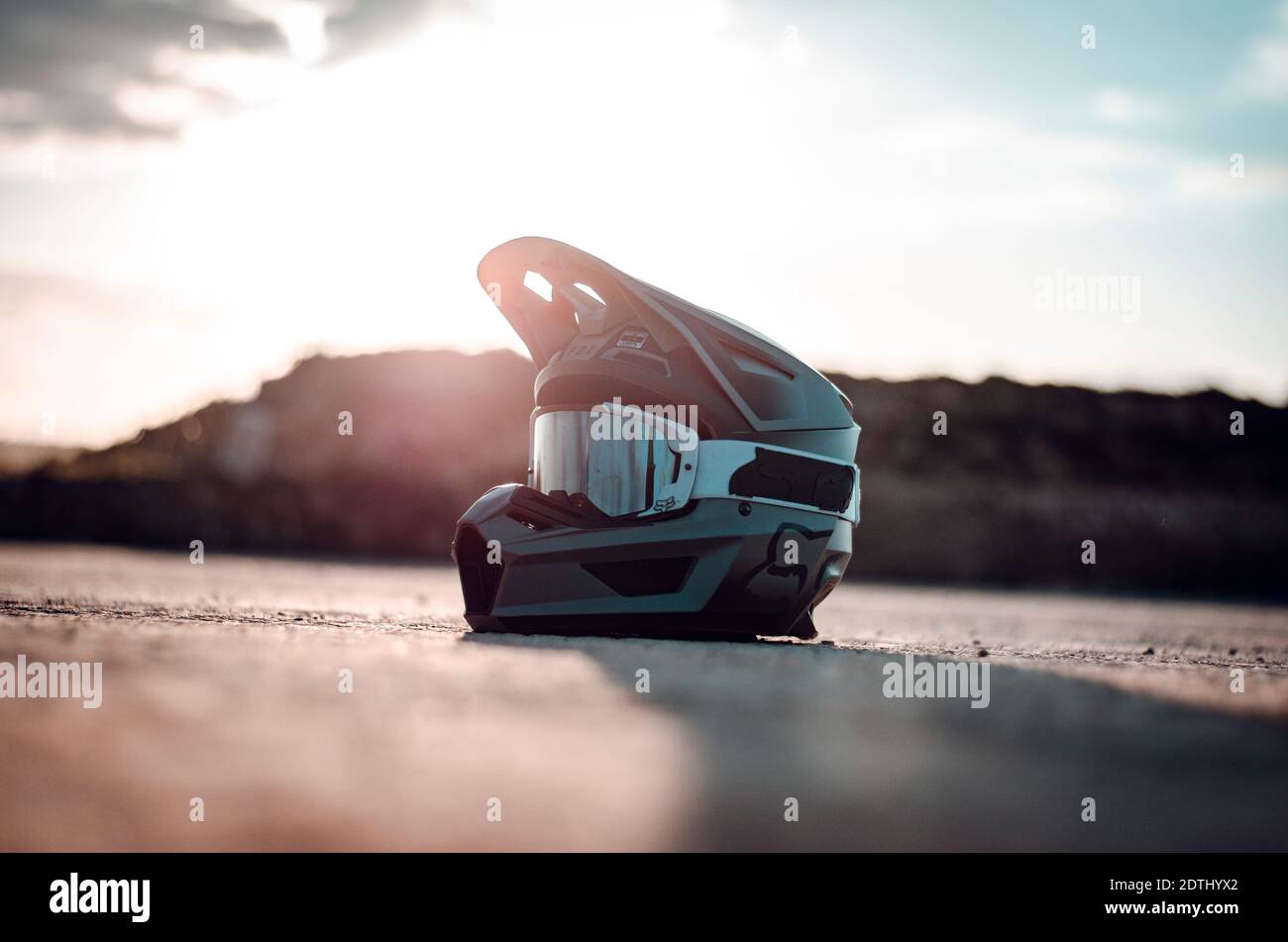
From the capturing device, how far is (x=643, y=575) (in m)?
6.18

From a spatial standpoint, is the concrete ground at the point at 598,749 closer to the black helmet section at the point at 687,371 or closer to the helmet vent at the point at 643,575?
the helmet vent at the point at 643,575

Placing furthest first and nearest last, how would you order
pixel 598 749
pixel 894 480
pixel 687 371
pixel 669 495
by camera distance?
pixel 894 480, pixel 687 371, pixel 669 495, pixel 598 749

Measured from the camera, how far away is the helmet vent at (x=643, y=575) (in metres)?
6.14

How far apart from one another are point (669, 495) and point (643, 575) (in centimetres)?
47

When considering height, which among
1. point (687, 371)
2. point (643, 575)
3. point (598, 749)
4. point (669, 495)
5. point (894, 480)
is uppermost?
point (894, 480)

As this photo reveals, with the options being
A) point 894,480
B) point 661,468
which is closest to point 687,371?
point 661,468

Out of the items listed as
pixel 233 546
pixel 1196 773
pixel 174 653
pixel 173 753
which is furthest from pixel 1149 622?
pixel 233 546

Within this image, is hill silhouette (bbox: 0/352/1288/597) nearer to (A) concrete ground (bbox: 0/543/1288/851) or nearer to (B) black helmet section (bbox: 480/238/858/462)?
(B) black helmet section (bbox: 480/238/858/462)

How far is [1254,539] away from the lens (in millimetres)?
33719

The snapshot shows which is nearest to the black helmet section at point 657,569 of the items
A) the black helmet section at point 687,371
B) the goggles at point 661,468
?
the goggles at point 661,468

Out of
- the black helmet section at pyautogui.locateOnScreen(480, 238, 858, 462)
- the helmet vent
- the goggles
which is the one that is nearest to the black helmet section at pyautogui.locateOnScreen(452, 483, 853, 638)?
the helmet vent

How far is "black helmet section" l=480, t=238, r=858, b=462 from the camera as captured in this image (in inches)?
246

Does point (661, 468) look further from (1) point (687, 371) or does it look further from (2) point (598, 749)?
(2) point (598, 749)
